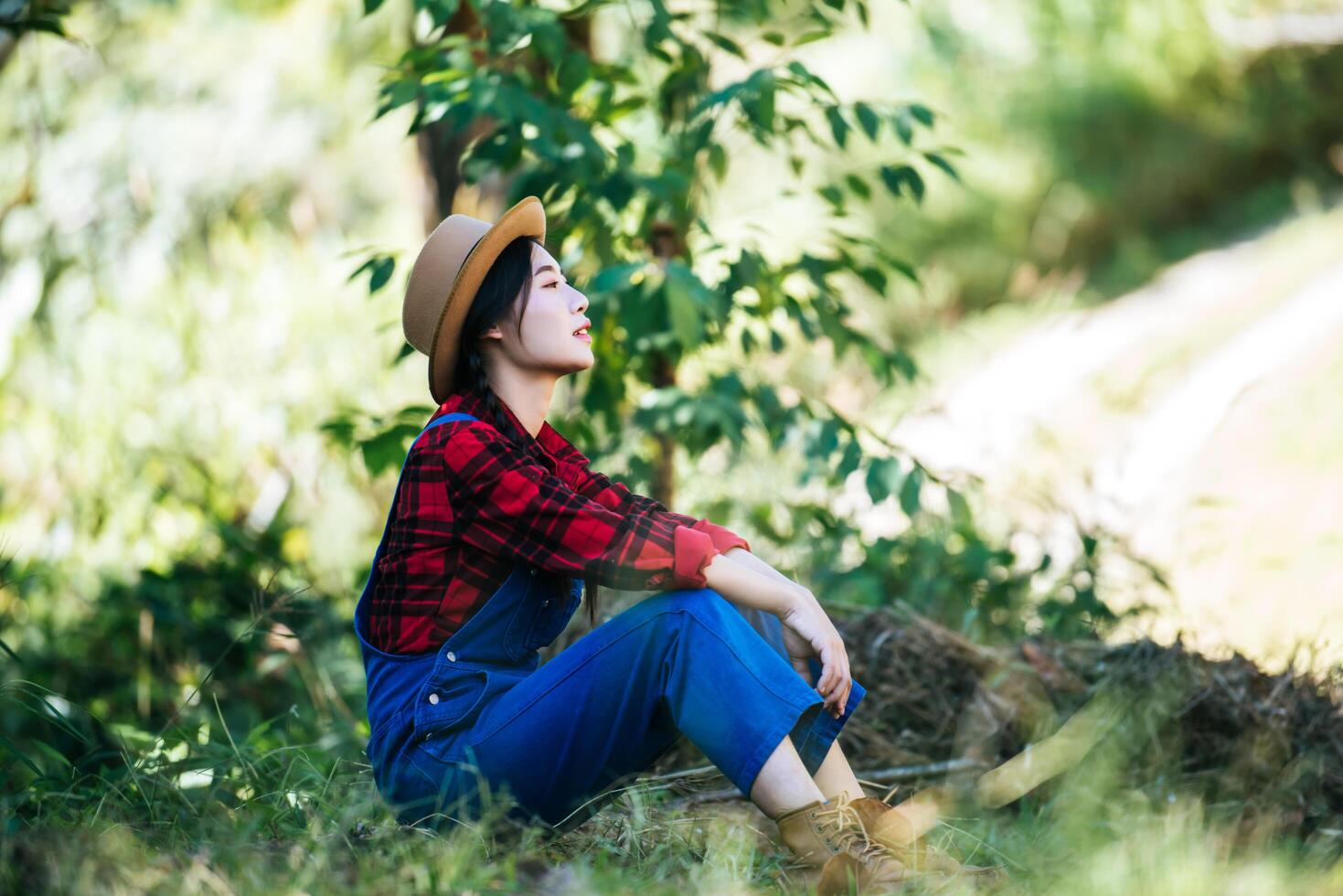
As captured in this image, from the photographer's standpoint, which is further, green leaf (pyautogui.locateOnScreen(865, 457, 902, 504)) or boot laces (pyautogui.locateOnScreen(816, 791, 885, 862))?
green leaf (pyautogui.locateOnScreen(865, 457, 902, 504))

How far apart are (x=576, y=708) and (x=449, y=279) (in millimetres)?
706

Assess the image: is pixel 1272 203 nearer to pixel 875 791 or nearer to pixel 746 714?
pixel 875 791

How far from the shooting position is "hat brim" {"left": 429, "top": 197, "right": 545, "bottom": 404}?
2049 mm

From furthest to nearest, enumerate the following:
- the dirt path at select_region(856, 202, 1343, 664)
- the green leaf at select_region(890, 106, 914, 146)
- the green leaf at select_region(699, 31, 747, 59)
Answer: the dirt path at select_region(856, 202, 1343, 664) < the green leaf at select_region(699, 31, 747, 59) < the green leaf at select_region(890, 106, 914, 146)

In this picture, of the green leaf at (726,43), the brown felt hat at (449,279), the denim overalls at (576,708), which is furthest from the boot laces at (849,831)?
the green leaf at (726,43)

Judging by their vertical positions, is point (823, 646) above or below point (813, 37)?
below

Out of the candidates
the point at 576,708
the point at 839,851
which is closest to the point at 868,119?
Answer: the point at 576,708

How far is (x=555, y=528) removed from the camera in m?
1.89

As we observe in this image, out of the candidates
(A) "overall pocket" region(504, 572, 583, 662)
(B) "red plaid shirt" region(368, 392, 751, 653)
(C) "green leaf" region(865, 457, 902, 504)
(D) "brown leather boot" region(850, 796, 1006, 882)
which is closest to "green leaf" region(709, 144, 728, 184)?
(C) "green leaf" region(865, 457, 902, 504)

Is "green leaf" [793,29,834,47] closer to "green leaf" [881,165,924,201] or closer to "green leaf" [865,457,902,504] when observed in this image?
"green leaf" [881,165,924,201]

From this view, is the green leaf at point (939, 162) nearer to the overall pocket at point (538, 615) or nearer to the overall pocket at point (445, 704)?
the overall pocket at point (538, 615)

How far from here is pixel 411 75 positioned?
295 centimetres

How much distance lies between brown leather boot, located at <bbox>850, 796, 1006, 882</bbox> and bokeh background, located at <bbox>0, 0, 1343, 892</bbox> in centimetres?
9

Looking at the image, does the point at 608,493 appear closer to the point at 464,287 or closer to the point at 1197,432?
the point at 464,287
